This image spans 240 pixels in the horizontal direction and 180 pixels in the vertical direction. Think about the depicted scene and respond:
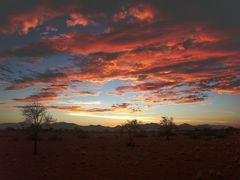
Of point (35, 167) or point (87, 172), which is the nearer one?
point (87, 172)

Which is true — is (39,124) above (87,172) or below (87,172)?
above

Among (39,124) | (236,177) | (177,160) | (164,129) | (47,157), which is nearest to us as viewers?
(236,177)

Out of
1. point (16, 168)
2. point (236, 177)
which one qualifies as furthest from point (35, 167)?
point (236, 177)

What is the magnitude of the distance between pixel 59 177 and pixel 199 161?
12.4 m

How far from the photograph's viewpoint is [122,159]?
26703 millimetres

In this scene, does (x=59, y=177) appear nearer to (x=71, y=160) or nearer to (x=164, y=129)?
(x=71, y=160)

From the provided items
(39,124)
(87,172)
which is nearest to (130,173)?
(87,172)

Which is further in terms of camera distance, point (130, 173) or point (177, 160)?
point (177, 160)

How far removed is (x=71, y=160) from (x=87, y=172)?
5.93 m

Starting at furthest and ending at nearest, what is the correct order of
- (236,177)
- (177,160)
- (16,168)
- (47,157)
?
(47,157)
(177,160)
(16,168)
(236,177)

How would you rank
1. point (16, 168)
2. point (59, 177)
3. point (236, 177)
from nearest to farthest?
point (236, 177)
point (59, 177)
point (16, 168)

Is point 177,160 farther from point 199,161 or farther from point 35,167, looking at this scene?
point 35,167

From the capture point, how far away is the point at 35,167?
→ 919 inches

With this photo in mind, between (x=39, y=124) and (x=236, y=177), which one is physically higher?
(x=39, y=124)
